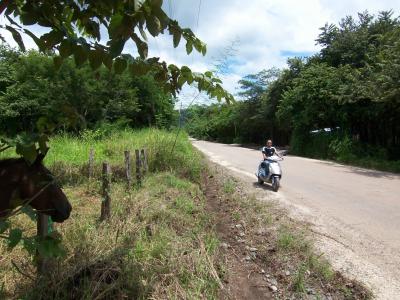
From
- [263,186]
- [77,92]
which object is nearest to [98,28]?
[263,186]

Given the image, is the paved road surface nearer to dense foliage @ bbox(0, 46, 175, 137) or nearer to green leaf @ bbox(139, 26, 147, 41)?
green leaf @ bbox(139, 26, 147, 41)

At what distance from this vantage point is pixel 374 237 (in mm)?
6730

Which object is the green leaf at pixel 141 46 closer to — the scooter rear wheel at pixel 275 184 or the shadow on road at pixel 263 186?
the scooter rear wheel at pixel 275 184

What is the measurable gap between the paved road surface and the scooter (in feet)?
1.15

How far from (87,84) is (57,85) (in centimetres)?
147

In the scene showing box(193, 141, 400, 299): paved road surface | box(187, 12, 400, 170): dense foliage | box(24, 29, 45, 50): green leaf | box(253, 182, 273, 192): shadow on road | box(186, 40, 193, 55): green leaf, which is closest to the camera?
box(24, 29, 45, 50): green leaf

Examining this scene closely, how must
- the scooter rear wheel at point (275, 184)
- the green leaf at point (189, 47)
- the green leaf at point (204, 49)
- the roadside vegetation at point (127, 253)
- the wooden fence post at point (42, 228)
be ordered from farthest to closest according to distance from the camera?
the scooter rear wheel at point (275, 184) → the roadside vegetation at point (127, 253) → the wooden fence post at point (42, 228) → the green leaf at point (204, 49) → the green leaf at point (189, 47)

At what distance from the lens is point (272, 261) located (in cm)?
552

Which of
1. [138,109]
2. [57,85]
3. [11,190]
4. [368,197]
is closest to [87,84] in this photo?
[57,85]

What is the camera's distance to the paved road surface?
5.28 meters

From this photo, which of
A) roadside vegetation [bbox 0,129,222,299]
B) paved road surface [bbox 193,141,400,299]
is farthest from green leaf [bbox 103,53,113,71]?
paved road surface [bbox 193,141,400,299]

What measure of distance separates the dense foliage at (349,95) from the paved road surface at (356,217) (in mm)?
6637

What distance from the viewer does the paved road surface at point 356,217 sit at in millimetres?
5281

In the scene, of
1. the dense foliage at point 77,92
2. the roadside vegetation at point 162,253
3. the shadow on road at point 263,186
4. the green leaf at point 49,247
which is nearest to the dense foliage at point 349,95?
the dense foliage at point 77,92
